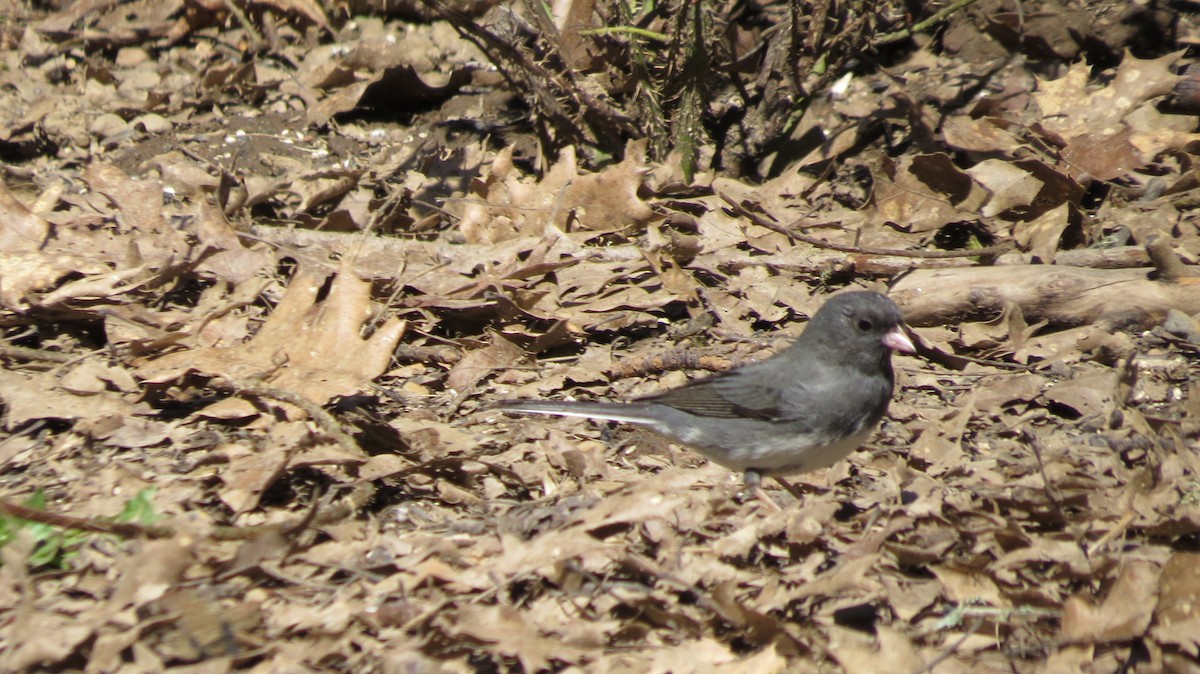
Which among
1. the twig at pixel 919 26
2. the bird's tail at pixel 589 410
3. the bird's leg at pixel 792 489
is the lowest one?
the bird's leg at pixel 792 489

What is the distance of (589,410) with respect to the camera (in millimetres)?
3502

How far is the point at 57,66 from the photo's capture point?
5781 mm

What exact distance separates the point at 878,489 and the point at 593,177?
1.90 m

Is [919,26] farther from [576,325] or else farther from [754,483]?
[754,483]

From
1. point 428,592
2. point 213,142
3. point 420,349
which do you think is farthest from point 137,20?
point 428,592

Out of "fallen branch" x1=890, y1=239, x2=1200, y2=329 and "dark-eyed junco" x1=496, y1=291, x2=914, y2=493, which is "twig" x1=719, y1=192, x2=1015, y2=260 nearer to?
"fallen branch" x1=890, y1=239, x2=1200, y2=329

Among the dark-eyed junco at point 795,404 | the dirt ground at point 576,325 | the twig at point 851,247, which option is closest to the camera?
the dirt ground at point 576,325

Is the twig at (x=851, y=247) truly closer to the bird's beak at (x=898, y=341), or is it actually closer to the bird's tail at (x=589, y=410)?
the bird's beak at (x=898, y=341)

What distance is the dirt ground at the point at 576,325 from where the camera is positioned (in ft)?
8.46

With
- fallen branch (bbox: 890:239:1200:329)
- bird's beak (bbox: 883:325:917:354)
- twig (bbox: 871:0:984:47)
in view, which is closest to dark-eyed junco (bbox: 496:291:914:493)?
bird's beak (bbox: 883:325:917:354)

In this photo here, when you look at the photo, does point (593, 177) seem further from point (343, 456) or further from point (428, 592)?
point (428, 592)

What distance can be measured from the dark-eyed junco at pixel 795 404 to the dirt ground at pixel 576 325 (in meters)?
0.15

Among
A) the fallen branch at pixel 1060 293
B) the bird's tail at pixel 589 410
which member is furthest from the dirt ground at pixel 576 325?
the bird's tail at pixel 589 410

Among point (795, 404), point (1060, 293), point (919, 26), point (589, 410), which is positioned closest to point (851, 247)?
point (1060, 293)
